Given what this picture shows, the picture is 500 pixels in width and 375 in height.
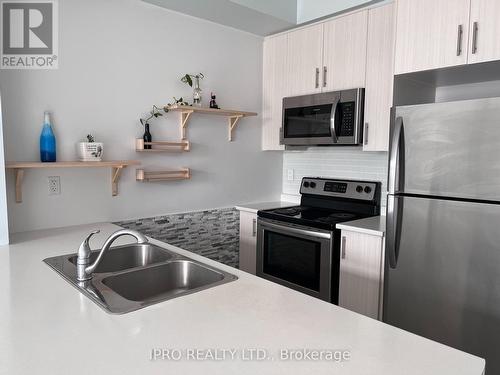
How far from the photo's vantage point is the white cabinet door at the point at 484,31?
75.6 inches

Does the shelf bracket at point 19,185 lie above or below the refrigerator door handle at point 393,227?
above

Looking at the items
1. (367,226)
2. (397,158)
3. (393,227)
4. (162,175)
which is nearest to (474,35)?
(397,158)

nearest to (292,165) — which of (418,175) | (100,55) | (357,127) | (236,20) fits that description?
(357,127)

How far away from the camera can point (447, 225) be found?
6.41 ft

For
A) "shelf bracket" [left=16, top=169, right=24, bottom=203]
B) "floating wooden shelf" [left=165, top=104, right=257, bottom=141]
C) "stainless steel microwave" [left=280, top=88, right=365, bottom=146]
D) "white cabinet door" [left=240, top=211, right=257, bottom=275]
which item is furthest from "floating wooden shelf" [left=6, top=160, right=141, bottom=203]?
"stainless steel microwave" [left=280, top=88, right=365, bottom=146]

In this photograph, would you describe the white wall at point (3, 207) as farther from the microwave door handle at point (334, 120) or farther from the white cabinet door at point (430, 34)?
the white cabinet door at point (430, 34)

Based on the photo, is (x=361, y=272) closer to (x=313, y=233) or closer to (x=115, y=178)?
(x=313, y=233)

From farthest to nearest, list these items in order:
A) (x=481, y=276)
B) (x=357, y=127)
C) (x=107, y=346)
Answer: (x=357, y=127), (x=481, y=276), (x=107, y=346)

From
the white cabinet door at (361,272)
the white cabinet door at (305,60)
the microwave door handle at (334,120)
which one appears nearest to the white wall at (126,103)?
the white cabinet door at (305,60)

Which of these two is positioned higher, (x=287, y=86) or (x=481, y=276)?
(x=287, y=86)

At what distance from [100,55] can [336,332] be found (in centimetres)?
215

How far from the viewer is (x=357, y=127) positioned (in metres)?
2.69

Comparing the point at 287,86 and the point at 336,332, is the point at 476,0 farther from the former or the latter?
the point at 336,332

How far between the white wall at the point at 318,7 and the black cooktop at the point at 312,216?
1.46 metres
